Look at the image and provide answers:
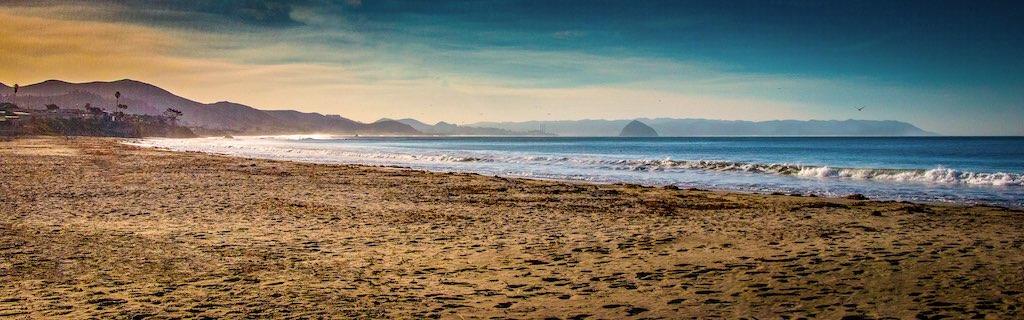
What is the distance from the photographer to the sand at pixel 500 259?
6453 mm

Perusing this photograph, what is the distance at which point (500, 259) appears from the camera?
9.11m

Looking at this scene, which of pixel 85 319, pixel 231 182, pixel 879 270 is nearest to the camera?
pixel 85 319

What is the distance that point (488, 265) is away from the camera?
28.5 ft

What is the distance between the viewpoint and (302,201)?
16938 millimetres

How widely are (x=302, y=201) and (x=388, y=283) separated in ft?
33.6

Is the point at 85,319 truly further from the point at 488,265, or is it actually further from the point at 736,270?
the point at 736,270

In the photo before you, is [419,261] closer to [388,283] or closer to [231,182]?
[388,283]

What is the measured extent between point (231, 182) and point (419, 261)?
16.7 metres

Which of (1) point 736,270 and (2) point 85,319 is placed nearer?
(2) point 85,319

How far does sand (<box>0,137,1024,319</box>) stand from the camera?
6453 mm

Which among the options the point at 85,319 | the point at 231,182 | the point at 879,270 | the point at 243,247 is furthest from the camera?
the point at 231,182

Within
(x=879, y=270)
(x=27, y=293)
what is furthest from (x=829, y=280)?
(x=27, y=293)

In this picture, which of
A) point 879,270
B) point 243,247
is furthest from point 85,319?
point 879,270

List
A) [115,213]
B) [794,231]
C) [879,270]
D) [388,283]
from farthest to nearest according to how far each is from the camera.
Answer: [115,213]
[794,231]
[879,270]
[388,283]
